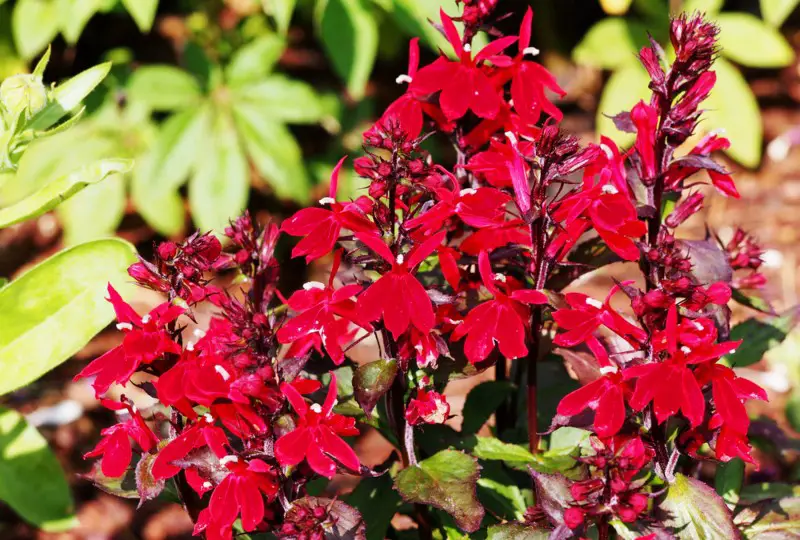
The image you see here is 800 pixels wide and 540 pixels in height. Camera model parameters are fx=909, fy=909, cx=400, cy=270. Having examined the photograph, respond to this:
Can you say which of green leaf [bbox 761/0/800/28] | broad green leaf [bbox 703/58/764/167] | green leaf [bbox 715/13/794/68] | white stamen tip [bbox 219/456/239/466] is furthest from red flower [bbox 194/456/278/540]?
green leaf [bbox 715/13/794/68]

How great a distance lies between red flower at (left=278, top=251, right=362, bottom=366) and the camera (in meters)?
0.94

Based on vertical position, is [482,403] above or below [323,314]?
below

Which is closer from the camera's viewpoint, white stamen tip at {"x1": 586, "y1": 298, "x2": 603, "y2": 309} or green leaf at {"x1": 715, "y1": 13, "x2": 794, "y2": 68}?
white stamen tip at {"x1": 586, "y1": 298, "x2": 603, "y2": 309}

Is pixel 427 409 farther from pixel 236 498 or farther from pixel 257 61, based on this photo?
pixel 257 61

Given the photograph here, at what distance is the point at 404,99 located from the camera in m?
1.10

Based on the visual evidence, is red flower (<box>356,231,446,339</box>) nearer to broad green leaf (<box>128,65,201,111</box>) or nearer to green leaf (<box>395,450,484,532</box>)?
green leaf (<box>395,450,484,532</box>)

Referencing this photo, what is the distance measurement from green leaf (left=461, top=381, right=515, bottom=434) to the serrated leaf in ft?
1.20

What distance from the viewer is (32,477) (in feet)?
5.03

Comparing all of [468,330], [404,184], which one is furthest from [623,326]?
[404,184]

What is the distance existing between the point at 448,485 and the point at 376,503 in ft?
0.79

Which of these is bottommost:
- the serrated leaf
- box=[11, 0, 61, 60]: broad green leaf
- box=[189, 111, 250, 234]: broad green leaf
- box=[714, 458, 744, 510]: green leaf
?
box=[714, 458, 744, 510]: green leaf

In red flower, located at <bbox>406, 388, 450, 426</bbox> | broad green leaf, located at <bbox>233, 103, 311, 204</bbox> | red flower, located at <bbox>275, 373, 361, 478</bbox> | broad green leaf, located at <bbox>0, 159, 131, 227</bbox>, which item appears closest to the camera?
red flower, located at <bbox>275, 373, 361, 478</bbox>

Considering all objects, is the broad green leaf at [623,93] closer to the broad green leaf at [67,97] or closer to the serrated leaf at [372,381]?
the broad green leaf at [67,97]

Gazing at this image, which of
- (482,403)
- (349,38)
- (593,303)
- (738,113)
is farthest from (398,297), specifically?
(738,113)
